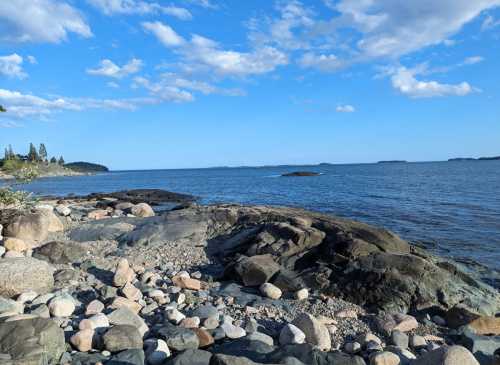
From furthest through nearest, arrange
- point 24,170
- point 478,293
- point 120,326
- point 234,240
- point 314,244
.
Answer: point 24,170
point 234,240
point 314,244
point 478,293
point 120,326

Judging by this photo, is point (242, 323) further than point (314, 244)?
No

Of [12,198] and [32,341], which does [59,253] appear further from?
[32,341]

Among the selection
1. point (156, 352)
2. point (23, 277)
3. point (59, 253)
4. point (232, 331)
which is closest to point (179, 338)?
point (156, 352)

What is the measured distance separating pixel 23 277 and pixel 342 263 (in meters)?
7.83

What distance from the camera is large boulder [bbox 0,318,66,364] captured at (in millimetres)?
5457

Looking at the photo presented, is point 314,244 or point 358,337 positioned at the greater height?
point 314,244

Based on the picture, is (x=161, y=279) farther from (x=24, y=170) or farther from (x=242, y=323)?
(x=24, y=170)

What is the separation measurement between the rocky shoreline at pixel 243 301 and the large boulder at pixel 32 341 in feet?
0.06

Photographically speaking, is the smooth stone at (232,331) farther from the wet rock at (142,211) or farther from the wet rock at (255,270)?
the wet rock at (142,211)

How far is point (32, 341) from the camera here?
5727mm

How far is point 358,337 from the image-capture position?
7.40 meters

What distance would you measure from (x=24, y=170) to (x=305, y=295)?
1229cm

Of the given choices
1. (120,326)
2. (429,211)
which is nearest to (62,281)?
(120,326)

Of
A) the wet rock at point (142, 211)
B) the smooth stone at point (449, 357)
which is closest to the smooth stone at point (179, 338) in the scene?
the smooth stone at point (449, 357)
